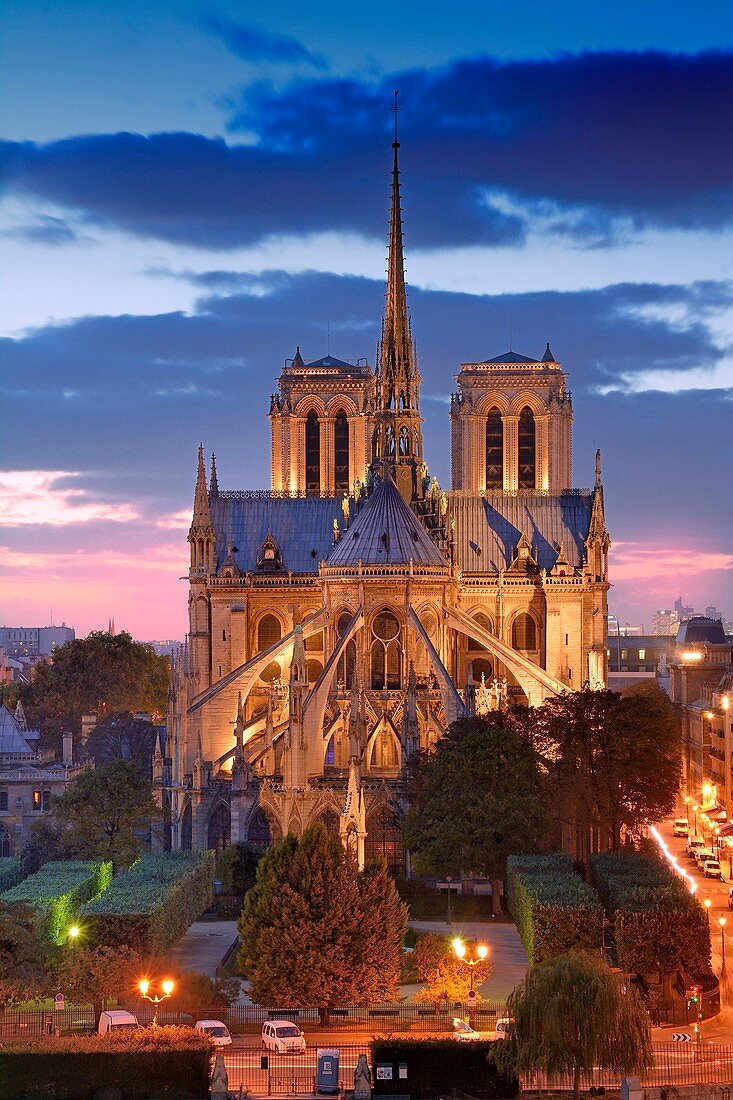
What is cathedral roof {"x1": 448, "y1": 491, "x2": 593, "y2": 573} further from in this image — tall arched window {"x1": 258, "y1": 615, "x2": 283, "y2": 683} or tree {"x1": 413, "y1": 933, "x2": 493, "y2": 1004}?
tree {"x1": 413, "y1": 933, "x2": 493, "y2": 1004}

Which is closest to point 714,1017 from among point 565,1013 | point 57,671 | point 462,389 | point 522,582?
point 565,1013

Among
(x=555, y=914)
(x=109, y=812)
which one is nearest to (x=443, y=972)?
(x=555, y=914)

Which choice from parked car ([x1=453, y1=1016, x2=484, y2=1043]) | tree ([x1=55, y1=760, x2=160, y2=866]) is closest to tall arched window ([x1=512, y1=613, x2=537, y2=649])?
tree ([x1=55, y1=760, x2=160, y2=866])

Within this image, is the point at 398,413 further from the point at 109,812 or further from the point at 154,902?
the point at 154,902

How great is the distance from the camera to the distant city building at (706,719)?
139 metres

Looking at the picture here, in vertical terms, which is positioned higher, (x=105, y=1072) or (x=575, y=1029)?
(x=575, y=1029)

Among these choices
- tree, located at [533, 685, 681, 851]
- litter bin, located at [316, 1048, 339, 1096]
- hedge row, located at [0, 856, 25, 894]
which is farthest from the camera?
tree, located at [533, 685, 681, 851]

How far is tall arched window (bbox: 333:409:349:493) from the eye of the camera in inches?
6014

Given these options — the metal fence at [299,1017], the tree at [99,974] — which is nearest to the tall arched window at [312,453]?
the tree at [99,974]

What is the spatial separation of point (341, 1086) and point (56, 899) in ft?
84.4

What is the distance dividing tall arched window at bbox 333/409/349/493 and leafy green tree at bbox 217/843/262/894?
169 ft

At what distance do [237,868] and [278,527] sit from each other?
4174cm

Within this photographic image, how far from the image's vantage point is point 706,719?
155875 mm

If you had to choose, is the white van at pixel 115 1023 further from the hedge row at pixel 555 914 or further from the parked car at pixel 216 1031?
the hedge row at pixel 555 914
